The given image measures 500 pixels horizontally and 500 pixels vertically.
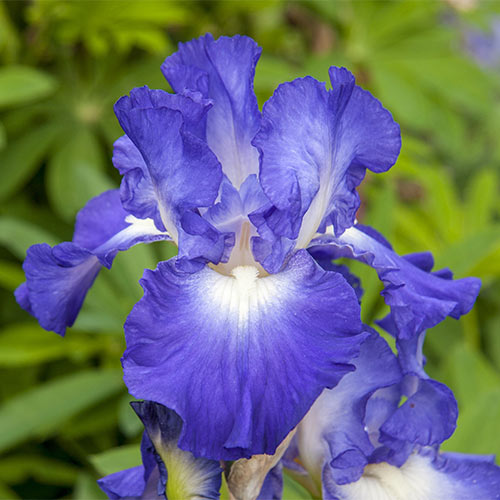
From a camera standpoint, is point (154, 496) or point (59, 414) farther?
point (59, 414)

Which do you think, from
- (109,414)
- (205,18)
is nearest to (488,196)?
(205,18)

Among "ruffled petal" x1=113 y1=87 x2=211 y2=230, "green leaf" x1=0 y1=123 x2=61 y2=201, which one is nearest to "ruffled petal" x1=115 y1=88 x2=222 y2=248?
"ruffled petal" x1=113 y1=87 x2=211 y2=230

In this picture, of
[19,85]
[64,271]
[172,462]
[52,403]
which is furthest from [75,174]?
[172,462]

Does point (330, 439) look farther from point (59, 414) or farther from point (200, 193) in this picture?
point (59, 414)

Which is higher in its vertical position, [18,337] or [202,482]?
[18,337]

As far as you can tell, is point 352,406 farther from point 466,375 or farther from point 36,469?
point 36,469

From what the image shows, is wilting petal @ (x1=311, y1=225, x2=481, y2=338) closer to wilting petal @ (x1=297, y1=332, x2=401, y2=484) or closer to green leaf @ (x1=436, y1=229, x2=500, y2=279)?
wilting petal @ (x1=297, y1=332, x2=401, y2=484)

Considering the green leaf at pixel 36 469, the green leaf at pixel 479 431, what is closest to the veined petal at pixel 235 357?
the green leaf at pixel 479 431
